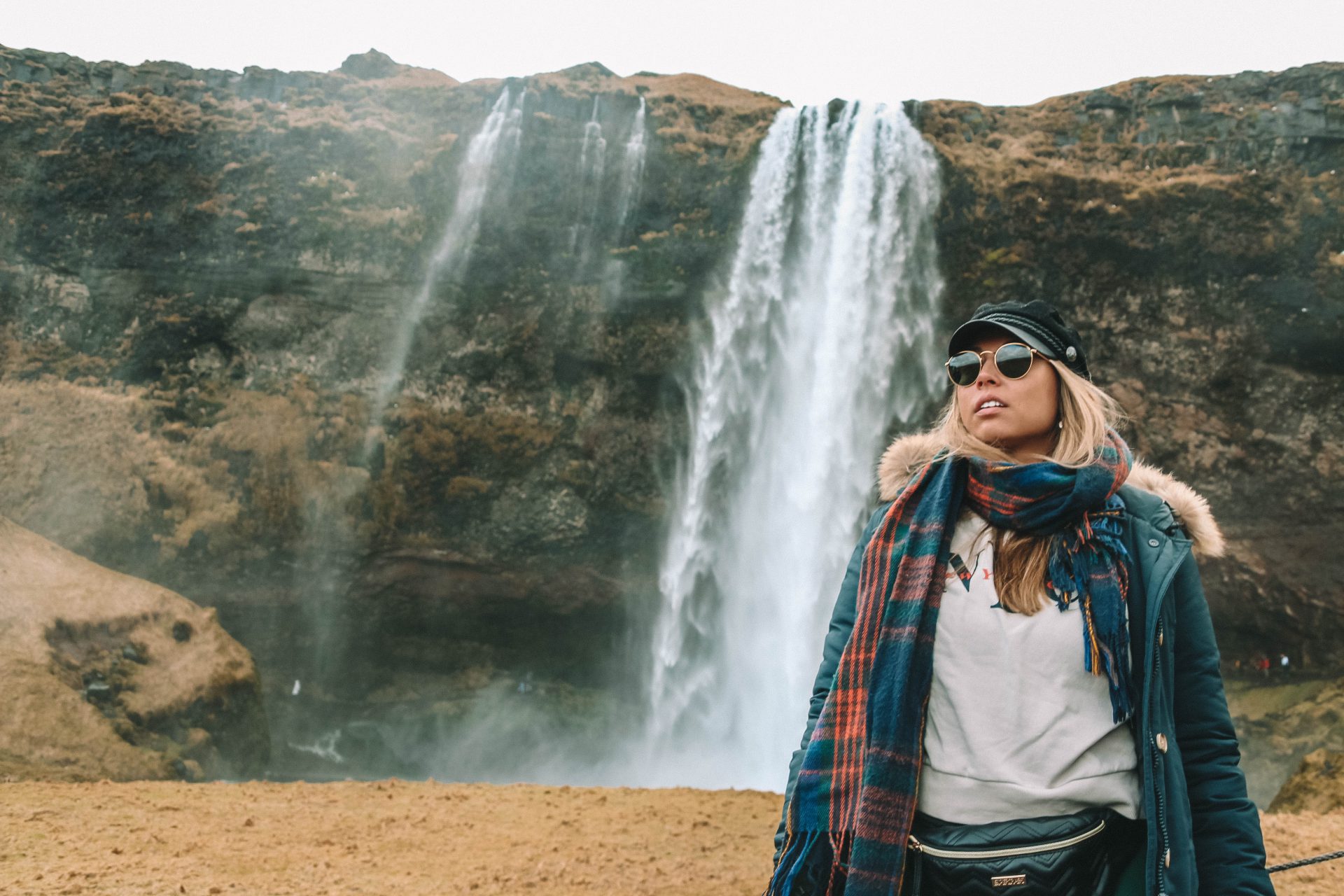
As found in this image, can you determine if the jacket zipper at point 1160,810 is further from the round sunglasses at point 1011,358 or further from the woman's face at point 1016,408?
the round sunglasses at point 1011,358

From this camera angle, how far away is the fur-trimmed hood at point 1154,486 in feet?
6.19

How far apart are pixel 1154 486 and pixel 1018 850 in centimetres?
84

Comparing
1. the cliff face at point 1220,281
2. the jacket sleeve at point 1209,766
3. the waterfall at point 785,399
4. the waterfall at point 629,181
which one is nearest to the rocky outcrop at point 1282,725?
the cliff face at point 1220,281

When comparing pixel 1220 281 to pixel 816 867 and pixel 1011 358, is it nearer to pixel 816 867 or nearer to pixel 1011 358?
pixel 1011 358

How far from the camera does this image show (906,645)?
5.95 feet

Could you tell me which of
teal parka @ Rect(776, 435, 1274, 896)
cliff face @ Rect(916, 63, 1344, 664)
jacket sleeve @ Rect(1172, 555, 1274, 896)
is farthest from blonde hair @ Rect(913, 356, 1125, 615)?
cliff face @ Rect(916, 63, 1344, 664)

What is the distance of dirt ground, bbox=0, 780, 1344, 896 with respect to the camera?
6.55 metres

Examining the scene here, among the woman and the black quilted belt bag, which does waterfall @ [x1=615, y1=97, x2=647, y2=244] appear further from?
the black quilted belt bag

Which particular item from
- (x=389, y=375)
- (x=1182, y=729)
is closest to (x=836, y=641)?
(x=1182, y=729)

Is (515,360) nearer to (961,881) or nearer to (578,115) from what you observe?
(578,115)

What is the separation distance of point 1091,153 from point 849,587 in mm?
16761

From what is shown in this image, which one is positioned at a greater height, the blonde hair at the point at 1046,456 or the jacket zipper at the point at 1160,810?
the blonde hair at the point at 1046,456

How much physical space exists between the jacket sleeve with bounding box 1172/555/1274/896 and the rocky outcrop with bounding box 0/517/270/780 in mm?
11639

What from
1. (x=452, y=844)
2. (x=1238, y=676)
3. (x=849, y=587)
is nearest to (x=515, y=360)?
(x=452, y=844)
